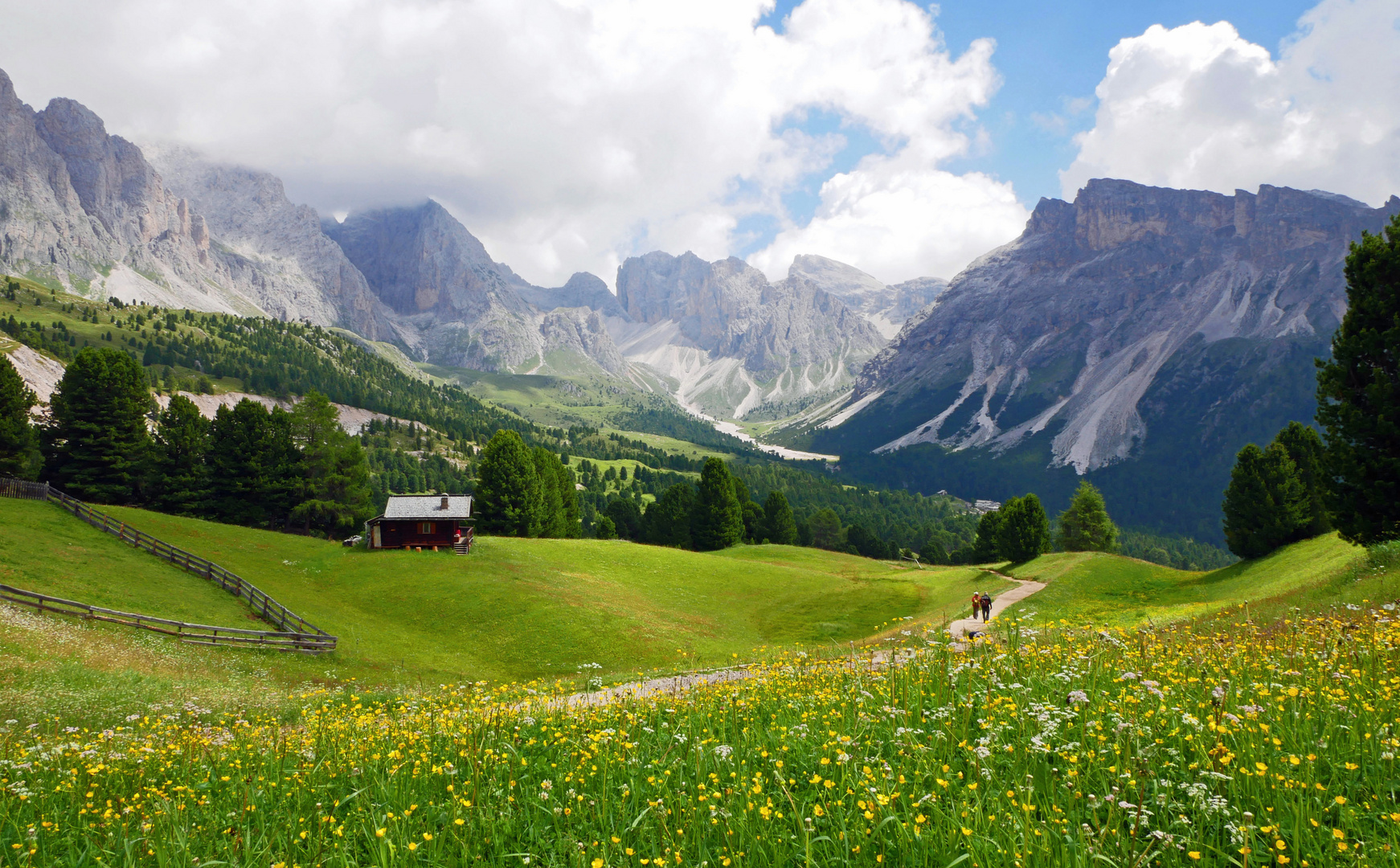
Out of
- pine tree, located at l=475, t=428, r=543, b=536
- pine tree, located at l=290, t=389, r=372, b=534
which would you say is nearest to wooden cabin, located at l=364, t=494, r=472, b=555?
pine tree, located at l=475, t=428, r=543, b=536

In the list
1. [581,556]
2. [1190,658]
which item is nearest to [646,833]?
[1190,658]

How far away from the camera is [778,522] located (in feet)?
392

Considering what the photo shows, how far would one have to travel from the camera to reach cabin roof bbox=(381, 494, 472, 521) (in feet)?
228

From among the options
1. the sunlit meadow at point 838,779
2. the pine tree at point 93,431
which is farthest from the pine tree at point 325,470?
the sunlit meadow at point 838,779

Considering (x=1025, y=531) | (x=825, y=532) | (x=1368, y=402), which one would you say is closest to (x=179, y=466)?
(x=1025, y=531)

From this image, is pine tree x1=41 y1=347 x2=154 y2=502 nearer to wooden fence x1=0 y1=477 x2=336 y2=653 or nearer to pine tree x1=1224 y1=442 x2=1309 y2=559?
wooden fence x1=0 y1=477 x2=336 y2=653

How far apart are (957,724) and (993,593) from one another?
48.1 meters

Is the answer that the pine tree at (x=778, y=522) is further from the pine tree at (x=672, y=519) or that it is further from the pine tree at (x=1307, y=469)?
the pine tree at (x=1307, y=469)

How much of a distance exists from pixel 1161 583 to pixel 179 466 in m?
106

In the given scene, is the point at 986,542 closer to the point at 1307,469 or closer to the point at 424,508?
the point at 1307,469

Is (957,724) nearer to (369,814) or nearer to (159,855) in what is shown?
(369,814)

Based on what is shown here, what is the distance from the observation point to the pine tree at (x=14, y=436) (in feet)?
223

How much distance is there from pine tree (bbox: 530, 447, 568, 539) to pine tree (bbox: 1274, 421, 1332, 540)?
270 feet

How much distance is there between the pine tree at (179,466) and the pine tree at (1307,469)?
114 metres
